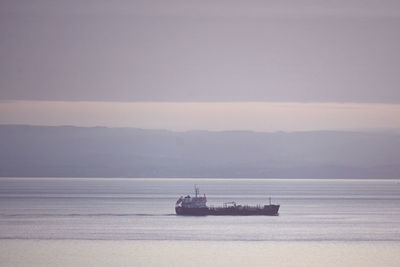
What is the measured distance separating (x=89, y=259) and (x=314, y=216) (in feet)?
240

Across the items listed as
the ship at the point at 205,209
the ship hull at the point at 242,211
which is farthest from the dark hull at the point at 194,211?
the ship hull at the point at 242,211

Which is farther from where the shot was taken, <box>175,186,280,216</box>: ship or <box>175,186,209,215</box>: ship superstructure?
<box>175,186,280,216</box>: ship

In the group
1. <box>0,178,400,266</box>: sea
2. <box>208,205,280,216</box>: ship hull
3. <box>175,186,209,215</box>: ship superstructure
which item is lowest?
<box>0,178,400,266</box>: sea

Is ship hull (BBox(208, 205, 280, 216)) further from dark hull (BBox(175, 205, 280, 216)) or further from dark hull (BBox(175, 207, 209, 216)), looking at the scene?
dark hull (BBox(175, 207, 209, 216))

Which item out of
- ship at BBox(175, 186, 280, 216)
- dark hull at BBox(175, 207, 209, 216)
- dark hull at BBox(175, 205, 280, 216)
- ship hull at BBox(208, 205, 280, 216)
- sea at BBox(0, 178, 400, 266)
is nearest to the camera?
sea at BBox(0, 178, 400, 266)

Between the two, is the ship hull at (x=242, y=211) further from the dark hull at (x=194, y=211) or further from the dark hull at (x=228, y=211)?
the dark hull at (x=194, y=211)

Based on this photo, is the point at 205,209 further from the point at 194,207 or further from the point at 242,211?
the point at 242,211

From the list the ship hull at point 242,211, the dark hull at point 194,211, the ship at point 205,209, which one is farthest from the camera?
the ship hull at point 242,211

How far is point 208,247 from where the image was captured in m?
76.2

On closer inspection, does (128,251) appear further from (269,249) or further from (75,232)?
(75,232)

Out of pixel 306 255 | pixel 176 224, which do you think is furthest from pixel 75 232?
pixel 306 255

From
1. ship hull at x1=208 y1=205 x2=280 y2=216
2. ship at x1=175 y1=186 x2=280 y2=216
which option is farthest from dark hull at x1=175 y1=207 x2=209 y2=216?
ship hull at x1=208 y1=205 x2=280 y2=216

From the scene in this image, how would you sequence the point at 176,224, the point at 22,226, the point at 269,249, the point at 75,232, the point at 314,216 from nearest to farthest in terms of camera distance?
the point at 269,249 < the point at 75,232 < the point at 22,226 < the point at 176,224 < the point at 314,216

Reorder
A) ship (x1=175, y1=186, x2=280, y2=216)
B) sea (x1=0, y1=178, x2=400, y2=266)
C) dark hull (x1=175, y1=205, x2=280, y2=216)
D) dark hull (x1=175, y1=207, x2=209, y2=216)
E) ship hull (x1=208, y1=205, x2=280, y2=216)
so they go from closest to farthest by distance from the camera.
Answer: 1. sea (x1=0, y1=178, x2=400, y2=266)
2. dark hull (x1=175, y1=207, x2=209, y2=216)
3. ship (x1=175, y1=186, x2=280, y2=216)
4. dark hull (x1=175, y1=205, x2=280, y2=216)
5. ship hull (x1=208, y1=205, x2=280, y2=216)
